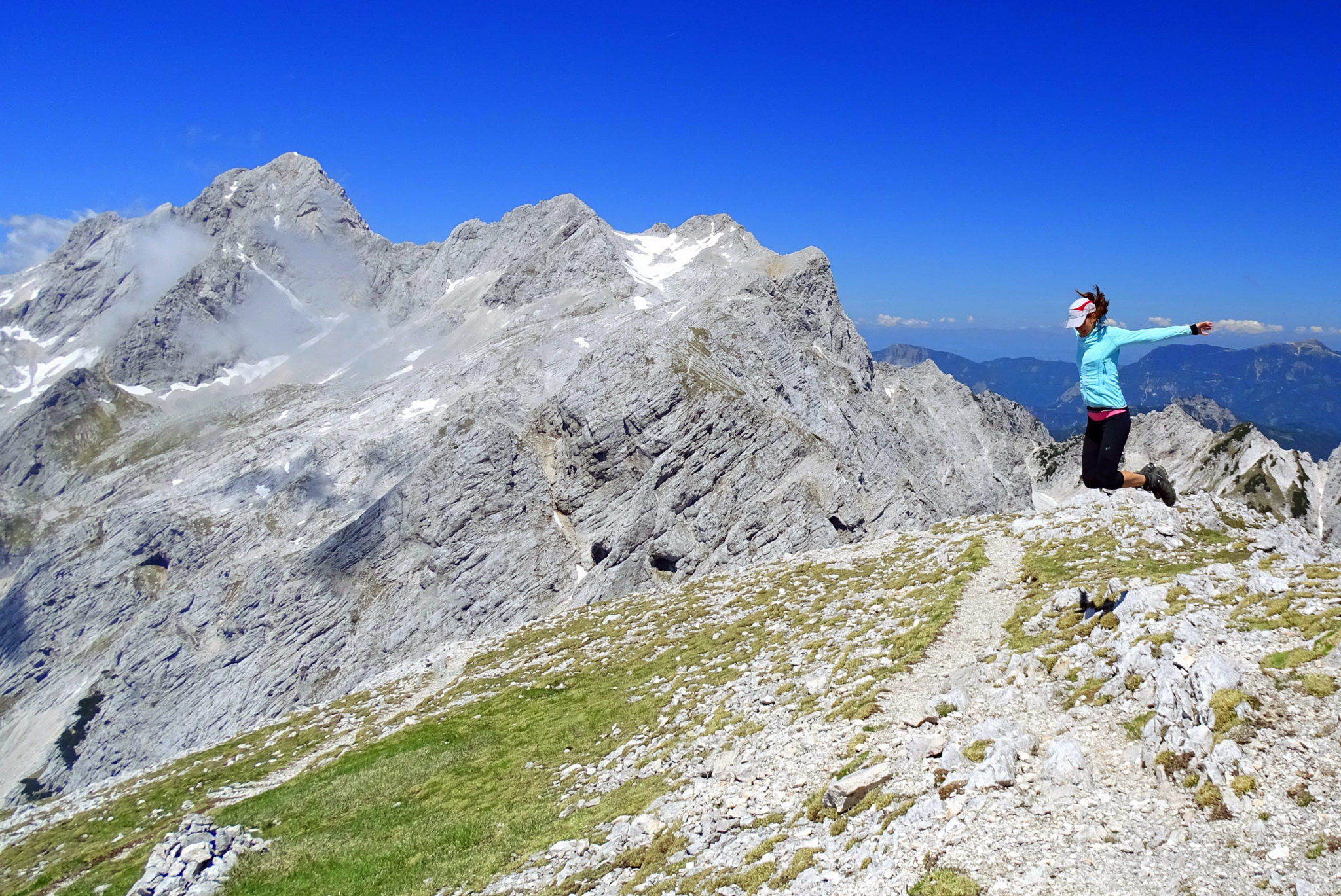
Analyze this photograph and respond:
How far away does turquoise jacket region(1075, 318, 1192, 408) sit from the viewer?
52.4ft

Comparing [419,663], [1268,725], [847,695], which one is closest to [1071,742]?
[1268,725]

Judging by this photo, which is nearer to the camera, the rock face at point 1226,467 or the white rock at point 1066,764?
the white rock at point 1066,764

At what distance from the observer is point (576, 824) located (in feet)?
67.6

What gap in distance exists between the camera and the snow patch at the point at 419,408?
157750 millimetres

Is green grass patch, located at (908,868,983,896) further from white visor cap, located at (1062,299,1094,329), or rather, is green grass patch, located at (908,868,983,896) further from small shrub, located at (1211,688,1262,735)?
white visor cap, located at (1062,299,1094,329)

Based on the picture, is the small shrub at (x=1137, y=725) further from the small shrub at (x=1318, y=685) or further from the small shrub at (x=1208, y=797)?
the small shrub at (x=1318, y=685)

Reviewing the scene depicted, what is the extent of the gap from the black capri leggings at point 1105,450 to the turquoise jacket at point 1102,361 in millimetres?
398

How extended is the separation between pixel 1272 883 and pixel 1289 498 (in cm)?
15205

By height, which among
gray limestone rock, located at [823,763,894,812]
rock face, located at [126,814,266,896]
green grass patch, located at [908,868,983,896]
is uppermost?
green grass patch, located at [908,868,983,896]

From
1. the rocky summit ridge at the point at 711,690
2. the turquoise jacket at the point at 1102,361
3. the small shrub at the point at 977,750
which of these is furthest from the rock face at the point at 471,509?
the turquoise jacket at the point at 1102,361

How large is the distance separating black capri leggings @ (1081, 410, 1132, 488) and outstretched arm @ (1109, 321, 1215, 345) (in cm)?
166

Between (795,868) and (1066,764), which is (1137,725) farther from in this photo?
(795,868)

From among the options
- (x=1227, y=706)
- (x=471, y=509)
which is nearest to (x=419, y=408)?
(x=471, y=509)

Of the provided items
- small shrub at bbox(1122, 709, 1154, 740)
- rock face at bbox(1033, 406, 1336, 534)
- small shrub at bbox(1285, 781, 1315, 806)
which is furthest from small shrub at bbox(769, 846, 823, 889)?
rock face at bbox(1033, 406, 1336, 534)
